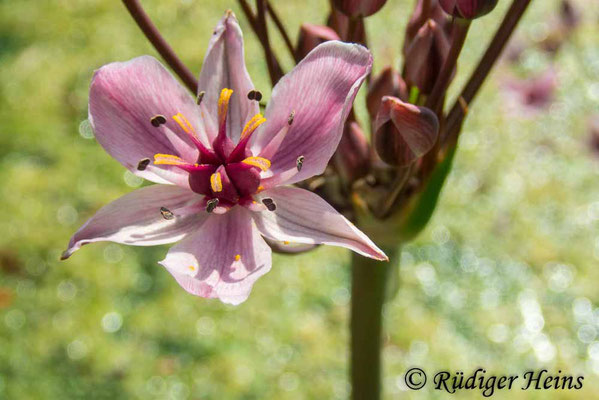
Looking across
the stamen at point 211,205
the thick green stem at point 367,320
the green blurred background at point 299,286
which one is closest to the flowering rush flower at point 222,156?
the stamen at point 211,205

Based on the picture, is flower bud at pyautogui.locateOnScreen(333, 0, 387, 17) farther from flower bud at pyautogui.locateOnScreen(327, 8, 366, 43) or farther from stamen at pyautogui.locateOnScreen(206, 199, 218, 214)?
stamen at pyautogui.locateOnScreen(206, 199, 218, 214)

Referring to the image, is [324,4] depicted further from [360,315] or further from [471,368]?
[360,315]

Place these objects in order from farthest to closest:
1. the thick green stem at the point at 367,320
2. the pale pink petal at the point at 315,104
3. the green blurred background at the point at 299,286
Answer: the green blurred background at the point at 299,286, the thick green stem at the point at 367,320, the pale pink petal at the point at 315,104

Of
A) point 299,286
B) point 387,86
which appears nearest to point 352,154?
point 387,86

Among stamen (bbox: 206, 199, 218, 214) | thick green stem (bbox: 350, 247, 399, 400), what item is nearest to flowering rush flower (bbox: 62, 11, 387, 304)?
stamen (bbox: 206, 199, 218, 214)

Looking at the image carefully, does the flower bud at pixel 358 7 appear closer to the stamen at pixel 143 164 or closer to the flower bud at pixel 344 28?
the flower bud at pixel 344 28

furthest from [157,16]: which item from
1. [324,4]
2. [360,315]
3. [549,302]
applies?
[360,315]
